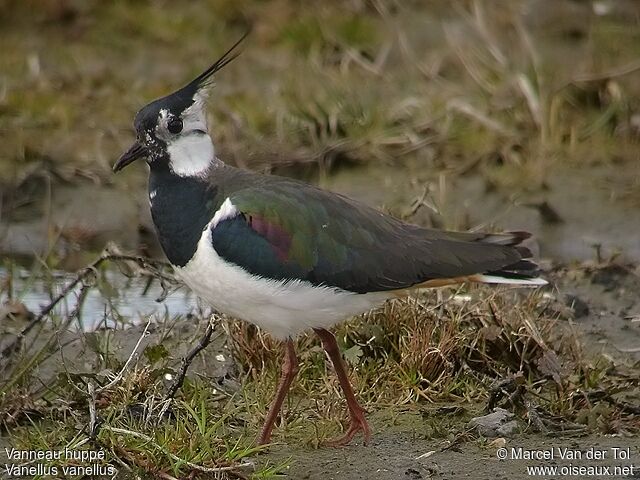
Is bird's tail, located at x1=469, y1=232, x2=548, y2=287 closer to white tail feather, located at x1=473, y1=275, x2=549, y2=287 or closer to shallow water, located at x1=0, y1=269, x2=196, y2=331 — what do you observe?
white tail feather, located at x1=473, y1=275, x2=549, y2=287

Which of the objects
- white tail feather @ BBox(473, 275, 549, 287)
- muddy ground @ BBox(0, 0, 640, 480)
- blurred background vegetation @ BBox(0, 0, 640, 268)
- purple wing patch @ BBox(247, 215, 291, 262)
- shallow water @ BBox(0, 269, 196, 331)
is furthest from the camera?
blurred background vegetation @ BBox(0, 0, 640, 268)

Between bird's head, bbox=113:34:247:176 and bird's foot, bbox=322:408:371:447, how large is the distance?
3.79 feet

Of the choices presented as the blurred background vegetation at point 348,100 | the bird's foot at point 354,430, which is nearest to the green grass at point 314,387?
the bird's foot at point 354,430

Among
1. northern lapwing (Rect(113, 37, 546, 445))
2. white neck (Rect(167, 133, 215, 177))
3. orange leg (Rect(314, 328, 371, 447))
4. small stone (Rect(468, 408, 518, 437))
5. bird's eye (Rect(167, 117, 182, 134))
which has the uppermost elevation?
bird's eye (Rect(167, 117, 182, 134))

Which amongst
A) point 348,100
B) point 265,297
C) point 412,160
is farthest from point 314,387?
point 348,100

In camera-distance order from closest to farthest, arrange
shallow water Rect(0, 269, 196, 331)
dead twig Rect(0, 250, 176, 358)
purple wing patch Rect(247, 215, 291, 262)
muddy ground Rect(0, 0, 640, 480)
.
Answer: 1. purple wing patch Rect(247, 215, 291, 262)
2. dead twig Rect(0, 250, 176, 358)
3. shallow water Rect(0, 269, 196, 331)
4. muddy ground Rect(0, 0, 640, 480)

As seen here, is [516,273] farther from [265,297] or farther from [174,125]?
[174,125]

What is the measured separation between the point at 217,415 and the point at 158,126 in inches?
46.7

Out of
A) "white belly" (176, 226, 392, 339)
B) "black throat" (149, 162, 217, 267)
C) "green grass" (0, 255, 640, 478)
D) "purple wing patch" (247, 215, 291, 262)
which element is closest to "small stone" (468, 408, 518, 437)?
"green grass" (0, 255, 640, 478)

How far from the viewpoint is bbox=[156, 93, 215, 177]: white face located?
5.47 m

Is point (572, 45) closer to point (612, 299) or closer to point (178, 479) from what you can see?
point (612, 299)

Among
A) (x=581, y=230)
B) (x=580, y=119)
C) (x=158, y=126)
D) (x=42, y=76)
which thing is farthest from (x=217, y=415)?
(x=42, y=76)

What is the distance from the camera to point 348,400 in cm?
542

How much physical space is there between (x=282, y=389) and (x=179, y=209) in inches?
32.2
